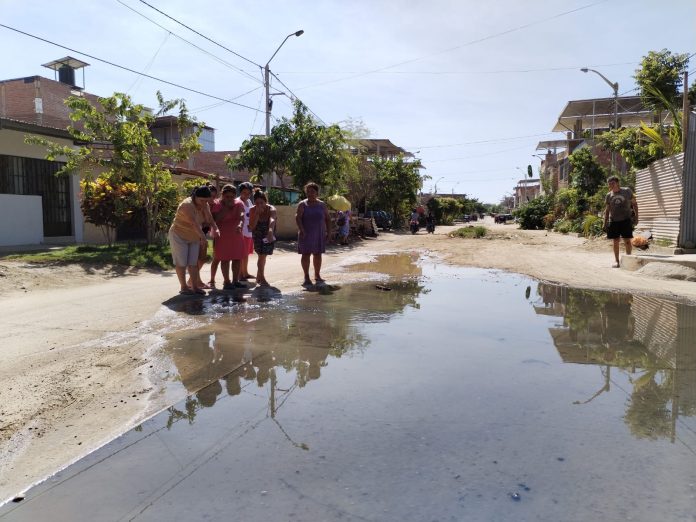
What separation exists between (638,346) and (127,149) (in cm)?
1099

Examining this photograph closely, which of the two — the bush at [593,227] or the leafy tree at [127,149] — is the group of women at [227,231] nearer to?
the leafy tree at [127,149]

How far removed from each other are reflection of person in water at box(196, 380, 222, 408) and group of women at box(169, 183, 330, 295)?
4.00 meters

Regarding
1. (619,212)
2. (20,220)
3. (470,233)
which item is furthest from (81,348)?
(470,233)

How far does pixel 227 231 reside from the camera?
8.19 m

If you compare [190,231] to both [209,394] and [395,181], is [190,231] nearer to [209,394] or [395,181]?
[209,394]

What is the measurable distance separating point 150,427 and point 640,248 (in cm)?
1257

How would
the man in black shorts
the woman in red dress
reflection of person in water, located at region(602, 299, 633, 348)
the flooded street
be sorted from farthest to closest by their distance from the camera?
the man in black shorts → the woman in red dress → reflection of person in water, located at region(602, 299, 633, 348) → the flooded street

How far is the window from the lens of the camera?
14.9m

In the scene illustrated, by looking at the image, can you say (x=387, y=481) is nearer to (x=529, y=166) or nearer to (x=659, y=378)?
(x=659, y=378)

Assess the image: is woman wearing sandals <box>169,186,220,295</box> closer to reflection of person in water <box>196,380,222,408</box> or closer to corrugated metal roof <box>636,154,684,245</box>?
reflection of person in water <box>196,380,222,408</box>

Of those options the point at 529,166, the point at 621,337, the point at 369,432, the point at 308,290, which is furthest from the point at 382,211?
the point at 529,166

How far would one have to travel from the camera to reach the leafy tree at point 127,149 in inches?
473

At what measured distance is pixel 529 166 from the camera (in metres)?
73.6

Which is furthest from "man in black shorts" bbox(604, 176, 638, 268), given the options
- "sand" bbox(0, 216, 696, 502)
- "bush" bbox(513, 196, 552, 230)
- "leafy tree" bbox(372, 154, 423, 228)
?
"bush" bbox(513, 196, 552, 230)
